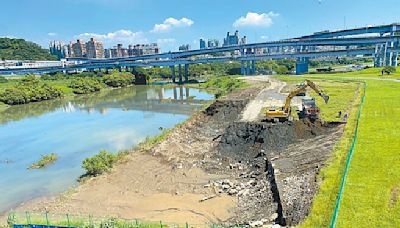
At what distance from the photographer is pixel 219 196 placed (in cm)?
2070

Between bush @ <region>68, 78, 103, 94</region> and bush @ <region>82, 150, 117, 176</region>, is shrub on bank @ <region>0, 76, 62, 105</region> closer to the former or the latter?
bush @ <region>68, 78, 103, 94</region>

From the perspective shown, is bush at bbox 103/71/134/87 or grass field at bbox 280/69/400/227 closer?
grass field at bbox 280/69/400/227

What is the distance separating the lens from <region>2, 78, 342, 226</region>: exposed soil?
1809 cm

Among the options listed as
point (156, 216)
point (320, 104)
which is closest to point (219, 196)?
point (156, 216)

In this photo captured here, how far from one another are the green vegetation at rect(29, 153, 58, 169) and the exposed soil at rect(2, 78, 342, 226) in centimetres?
812

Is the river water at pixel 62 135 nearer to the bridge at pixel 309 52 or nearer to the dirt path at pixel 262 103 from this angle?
the dirt path at pixel 262 103

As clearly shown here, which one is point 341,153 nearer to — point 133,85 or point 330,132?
point 330,132

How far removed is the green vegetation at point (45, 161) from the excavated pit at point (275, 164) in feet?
52.0

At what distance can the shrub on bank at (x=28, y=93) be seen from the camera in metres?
77.3

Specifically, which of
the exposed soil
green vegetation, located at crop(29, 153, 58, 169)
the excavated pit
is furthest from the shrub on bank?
the excavated pit

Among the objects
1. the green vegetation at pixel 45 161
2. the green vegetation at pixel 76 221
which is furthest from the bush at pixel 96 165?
the green vegetation at pixel 76 221

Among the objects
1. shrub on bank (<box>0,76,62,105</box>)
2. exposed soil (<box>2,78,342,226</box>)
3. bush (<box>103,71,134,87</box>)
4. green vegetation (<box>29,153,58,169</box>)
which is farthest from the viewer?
bush (<box>103,71,134,87</box>)

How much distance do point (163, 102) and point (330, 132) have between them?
49.5 meters

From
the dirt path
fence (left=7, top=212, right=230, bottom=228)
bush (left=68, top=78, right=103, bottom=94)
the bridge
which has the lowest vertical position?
fence (left=7, top=212, right=230, bottom=228)
